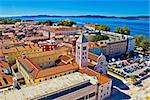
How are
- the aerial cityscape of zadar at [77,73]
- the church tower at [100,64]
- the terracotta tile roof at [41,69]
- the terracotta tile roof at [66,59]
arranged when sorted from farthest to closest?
the terracotta tile roof at [66,59] → the church tower at [100,64] → the terracotta tile roof at [41,69] → the aerial cityscape of zadar at [77,73]

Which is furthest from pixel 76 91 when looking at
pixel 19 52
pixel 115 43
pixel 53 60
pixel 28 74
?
pixel 115 43

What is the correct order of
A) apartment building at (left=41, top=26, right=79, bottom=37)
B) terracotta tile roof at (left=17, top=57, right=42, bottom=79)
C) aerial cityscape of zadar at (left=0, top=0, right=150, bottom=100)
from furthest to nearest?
apartment building at (left=41, top=26, right=79, bottom=37) < terracotta tile roof at (left=17, top=57, right=42, bottom=79) < aerial cityscape of zadar at (left=0, top=0, right=150, bottom=100)

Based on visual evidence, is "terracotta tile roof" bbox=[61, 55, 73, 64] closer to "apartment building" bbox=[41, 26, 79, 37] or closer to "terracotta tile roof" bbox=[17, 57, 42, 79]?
"terracotta tile roof" bbox=[17, 57, 42, 79]

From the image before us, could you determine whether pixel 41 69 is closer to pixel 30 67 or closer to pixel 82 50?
pixel 30 67

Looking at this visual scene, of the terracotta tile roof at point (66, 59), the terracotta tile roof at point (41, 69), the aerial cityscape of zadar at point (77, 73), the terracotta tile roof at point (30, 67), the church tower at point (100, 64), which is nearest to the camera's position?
the aerial cityscape of zadar at point (77, 73)

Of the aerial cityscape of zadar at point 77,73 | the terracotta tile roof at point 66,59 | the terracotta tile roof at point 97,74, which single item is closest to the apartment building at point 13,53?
the aerial cityscape of zadar at point 77,73

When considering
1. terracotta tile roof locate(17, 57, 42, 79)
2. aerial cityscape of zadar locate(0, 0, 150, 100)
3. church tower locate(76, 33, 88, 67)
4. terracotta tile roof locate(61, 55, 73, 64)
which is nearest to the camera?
aerial cityscape of zadar locate(0, 0, 150, 100)

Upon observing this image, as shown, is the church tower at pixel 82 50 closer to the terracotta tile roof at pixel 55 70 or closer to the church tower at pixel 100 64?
the terracotta tile roof at pixel 55 70

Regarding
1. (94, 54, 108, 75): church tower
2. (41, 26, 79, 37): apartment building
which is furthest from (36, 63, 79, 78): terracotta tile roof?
(41, 26, 79, 37): apartment building

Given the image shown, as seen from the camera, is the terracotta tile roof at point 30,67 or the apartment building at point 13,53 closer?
the terracotta tile roof at point 30,67

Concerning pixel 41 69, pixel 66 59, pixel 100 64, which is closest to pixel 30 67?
pixel 41 69
